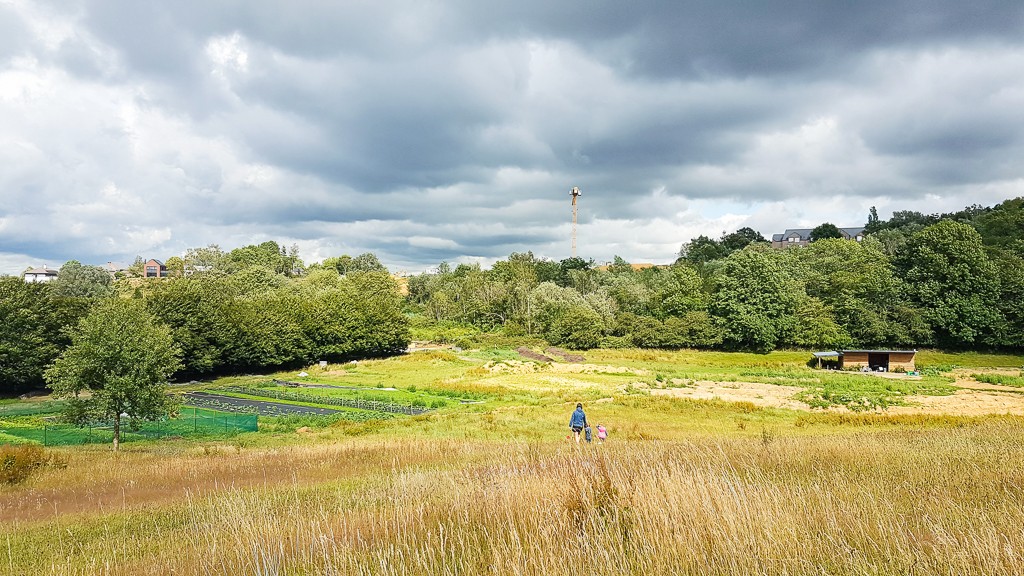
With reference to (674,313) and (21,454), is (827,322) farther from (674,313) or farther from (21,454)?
(21,454)

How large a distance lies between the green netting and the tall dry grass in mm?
24778

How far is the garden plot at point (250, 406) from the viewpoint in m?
39.8

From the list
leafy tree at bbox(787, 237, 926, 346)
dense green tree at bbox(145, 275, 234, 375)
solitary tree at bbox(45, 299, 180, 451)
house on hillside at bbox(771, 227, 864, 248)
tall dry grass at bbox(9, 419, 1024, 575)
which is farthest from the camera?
house on hillside at bbox(771, 227, 864, 248)

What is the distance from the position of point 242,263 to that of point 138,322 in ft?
483

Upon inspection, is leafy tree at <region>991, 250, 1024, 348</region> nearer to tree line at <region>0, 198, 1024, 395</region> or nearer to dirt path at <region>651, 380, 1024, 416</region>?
tree line at <region>0, 198, 1024, 395</region>

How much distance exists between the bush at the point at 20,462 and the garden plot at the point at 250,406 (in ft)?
64.1

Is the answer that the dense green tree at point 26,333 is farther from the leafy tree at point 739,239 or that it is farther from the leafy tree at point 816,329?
the leafy tree at point 739,239

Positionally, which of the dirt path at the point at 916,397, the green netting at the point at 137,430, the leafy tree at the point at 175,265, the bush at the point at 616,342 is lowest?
the dirt path at the point at 916,397

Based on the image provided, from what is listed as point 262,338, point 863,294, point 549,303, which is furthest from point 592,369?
point 863,294

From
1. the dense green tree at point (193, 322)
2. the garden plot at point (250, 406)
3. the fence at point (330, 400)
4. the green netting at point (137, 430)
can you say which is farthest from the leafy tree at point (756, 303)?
the dense green tree at point (193, 322)

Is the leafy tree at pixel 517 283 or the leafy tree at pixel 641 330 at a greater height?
the leafy tree at pixel 517 283

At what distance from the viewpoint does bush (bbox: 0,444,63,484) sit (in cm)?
1599

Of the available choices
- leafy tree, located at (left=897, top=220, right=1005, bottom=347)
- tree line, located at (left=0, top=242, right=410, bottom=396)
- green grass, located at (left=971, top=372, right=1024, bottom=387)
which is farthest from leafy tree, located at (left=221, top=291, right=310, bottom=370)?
leafy tree, located at (left=897, top=220, right=1005, bottom=347)

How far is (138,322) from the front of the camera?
27031 mm
